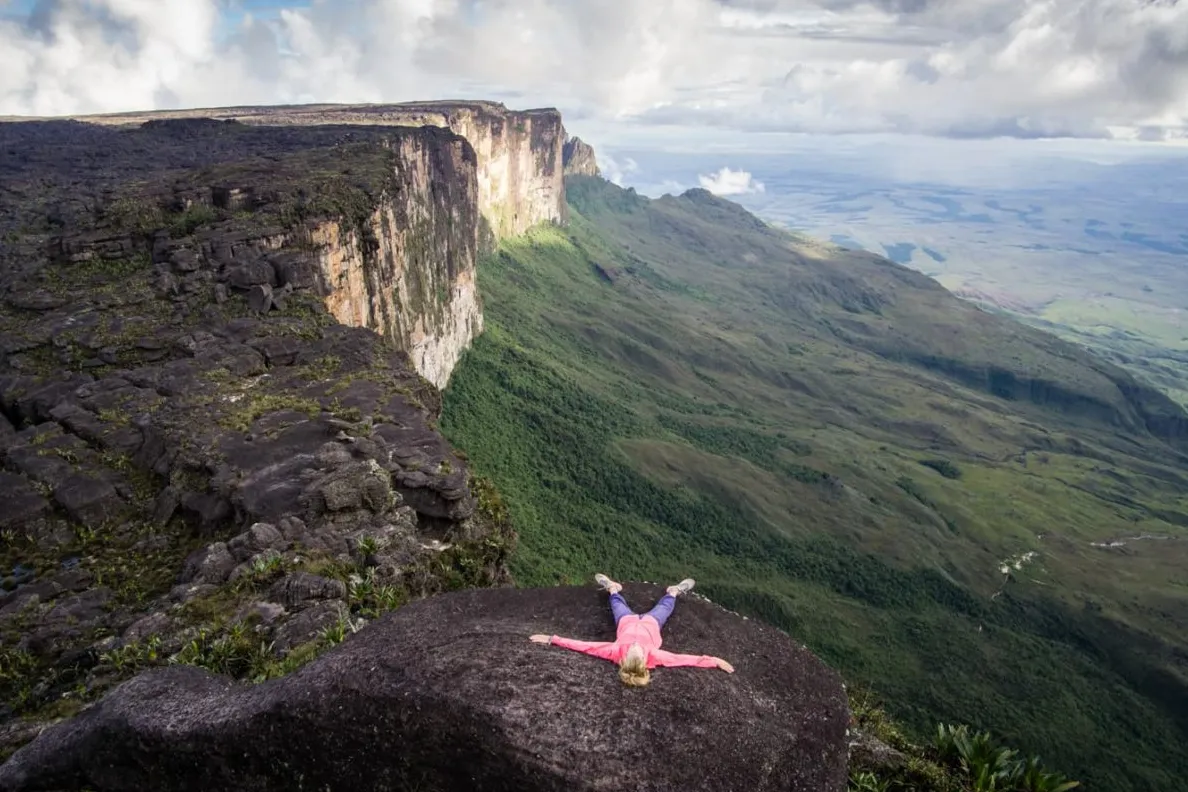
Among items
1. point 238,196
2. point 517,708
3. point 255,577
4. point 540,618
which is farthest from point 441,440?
point 238,196

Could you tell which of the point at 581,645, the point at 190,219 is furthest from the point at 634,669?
the point at 190,219

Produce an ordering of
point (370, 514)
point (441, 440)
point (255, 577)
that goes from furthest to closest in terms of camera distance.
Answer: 1. point (441, 440)
2. point (370, 514)
3. point (255, 577)

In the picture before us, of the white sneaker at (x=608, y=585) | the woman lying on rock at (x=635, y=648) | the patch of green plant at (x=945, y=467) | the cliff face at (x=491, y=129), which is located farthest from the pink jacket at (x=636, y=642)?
the patch of green plant at (x=945, y=467)

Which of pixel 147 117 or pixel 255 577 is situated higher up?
pixel 147 117

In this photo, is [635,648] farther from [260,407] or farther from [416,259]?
[416,259]

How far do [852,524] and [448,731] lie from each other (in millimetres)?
102355

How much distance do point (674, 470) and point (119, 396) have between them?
79.0m

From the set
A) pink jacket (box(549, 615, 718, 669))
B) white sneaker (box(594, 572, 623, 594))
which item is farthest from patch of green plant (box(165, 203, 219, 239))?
pink jacket (box(549, 615, 718, 669))

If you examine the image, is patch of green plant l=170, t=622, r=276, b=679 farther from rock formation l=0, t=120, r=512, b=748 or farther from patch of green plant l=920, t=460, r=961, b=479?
patch of green plant l=920, t=460, r=961, b=479

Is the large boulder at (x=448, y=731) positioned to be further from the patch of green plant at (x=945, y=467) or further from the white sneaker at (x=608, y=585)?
the patch of green plant at (x=945, y=467)

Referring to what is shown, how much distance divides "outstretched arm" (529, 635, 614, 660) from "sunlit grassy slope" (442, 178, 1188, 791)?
45.1 meters

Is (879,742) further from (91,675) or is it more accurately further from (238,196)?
(238,196)

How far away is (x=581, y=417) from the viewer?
106250mm

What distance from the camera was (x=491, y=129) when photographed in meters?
145
